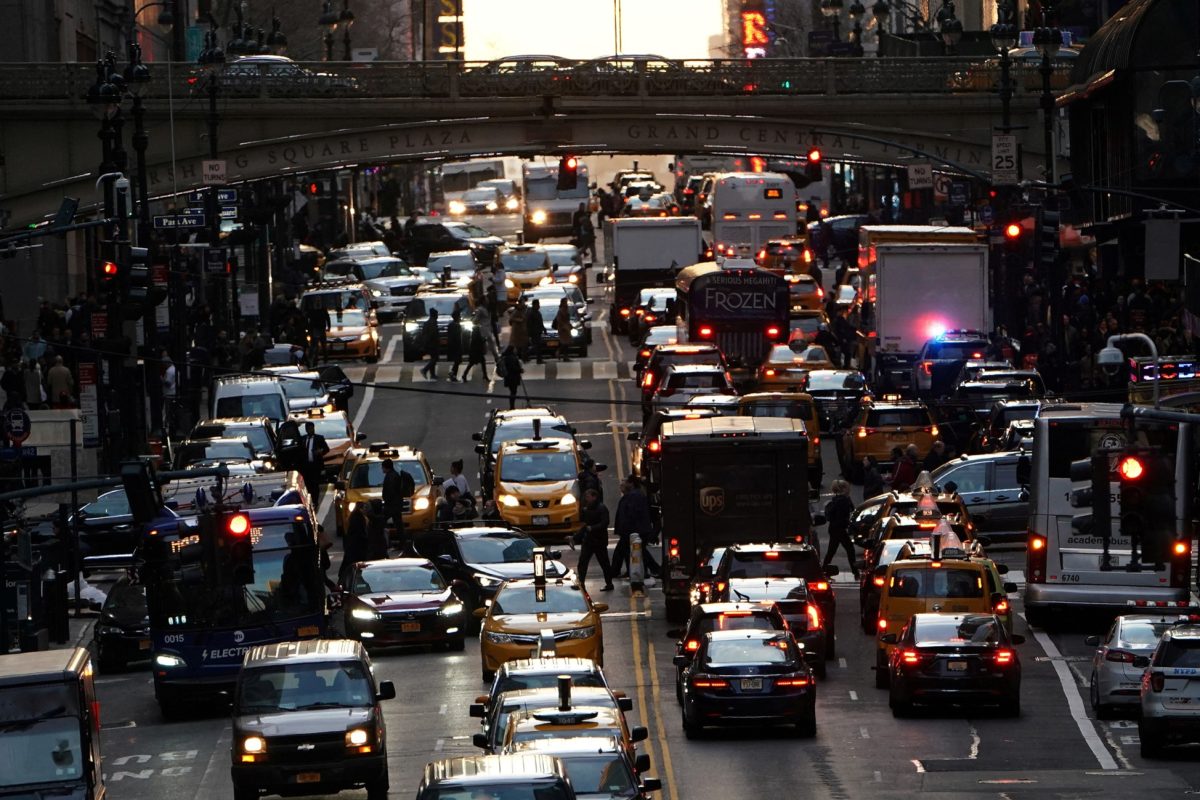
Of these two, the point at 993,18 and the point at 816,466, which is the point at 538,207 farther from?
the point at 816,466

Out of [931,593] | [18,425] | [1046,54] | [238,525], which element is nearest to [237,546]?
[238,525]

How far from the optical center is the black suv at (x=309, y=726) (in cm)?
2366

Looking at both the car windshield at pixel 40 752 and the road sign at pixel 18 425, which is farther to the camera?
the road sign at pixel 18 425

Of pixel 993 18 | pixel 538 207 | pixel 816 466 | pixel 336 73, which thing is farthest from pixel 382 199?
pixel 816 466

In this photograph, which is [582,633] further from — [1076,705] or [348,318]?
[348,318]

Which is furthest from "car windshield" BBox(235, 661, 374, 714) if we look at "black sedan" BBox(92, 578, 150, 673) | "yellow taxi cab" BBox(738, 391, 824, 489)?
"yellow taxi cab" BBox(738, 391, 824, 489)

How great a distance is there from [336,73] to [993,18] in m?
44.6

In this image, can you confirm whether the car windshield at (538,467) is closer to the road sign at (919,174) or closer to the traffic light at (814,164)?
the traffic light at (814,164)

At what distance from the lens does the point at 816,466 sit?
46.5 metres

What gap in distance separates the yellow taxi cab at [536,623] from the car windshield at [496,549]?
4.61m

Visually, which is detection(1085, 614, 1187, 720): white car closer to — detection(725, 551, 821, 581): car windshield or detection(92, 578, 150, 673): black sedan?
detection(725, 551, 821, 581): car windshield

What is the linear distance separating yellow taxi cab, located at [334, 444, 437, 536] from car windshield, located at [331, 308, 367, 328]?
873 inches

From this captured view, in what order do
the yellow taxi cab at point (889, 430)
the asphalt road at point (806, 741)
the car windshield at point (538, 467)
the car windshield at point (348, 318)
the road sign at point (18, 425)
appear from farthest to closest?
the car windshield at point (348, 318) < the yellow taxi cab at point (889, 430) < the car windshield at point (538, 467) < the road sign at point (18, 425) < the asphalt road at point (806, 741)

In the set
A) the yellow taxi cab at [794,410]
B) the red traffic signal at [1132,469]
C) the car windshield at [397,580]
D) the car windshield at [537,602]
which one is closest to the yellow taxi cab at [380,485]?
the yellow taxi cab at [794,410]
